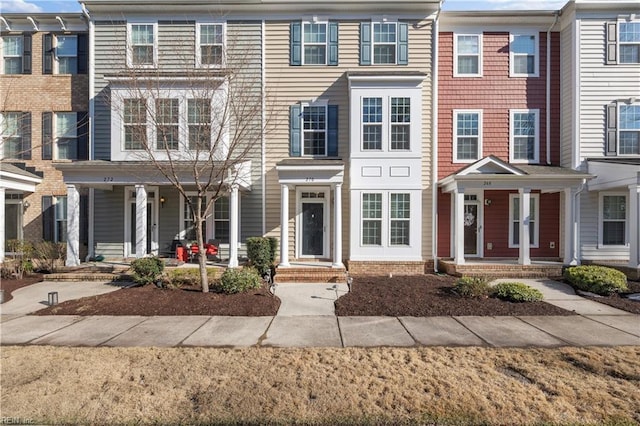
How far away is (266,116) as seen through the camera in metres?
12.5

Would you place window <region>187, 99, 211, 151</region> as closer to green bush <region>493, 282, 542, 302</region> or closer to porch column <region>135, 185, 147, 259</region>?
porch column <region>135, 185, 147, 259</region>

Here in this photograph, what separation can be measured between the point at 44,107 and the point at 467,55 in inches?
651

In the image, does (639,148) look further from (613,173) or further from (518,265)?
(518,265)

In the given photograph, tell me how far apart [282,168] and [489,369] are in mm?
8214

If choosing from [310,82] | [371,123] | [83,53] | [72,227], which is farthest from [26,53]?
[371,123]

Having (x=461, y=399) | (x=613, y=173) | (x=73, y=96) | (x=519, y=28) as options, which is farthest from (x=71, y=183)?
(x=613, y=173)

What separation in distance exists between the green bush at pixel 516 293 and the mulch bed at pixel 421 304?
178 mm

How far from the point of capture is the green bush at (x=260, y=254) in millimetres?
11195

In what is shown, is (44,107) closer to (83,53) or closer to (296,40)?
(83,53)

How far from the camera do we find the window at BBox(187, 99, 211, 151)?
29.5 ft

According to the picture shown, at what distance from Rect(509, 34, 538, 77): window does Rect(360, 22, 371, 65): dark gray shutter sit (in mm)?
5476

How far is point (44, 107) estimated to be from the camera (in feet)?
43.6

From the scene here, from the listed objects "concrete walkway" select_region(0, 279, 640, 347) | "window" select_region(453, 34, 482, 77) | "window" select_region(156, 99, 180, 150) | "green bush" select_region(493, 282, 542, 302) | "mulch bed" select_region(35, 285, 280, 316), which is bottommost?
"concrete walkway" select_region(0, 279, 640, 347)

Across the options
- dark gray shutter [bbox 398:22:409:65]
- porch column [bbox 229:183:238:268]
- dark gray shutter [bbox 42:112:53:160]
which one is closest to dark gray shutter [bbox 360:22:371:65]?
dark gray shutter [bbox 398:22:409:65]
